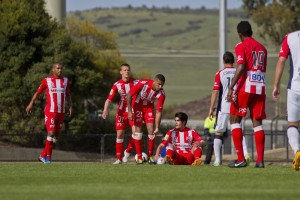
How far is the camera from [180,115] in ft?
49.4

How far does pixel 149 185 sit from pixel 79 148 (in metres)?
21.8

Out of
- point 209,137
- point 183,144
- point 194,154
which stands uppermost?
point 183,144

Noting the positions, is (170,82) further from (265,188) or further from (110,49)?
(265,188)

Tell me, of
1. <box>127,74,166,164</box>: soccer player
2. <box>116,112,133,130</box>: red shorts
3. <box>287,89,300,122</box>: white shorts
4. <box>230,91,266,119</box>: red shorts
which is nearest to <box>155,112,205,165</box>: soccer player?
<box>127,74,166,164</box>: soccer player

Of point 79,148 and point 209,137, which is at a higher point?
point 209,137

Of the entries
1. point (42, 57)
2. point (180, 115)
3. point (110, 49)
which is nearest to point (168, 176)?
point (180, 115)

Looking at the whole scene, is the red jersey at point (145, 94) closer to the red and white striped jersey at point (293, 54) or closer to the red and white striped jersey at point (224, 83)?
the red and white striped jersey at point (224, 83)

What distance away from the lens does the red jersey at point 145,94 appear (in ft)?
47.9

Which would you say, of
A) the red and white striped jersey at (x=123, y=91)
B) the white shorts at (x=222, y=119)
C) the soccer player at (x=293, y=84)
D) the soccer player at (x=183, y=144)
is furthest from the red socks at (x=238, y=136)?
the red and white striped jersey at (x=123, y=91)

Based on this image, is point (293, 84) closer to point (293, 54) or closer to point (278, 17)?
point (293, 54)

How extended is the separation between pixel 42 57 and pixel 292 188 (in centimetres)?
2453

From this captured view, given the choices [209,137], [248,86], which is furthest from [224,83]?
[209,137]

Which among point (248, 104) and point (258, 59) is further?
point (258, 59)

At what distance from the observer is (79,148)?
3006 cm
